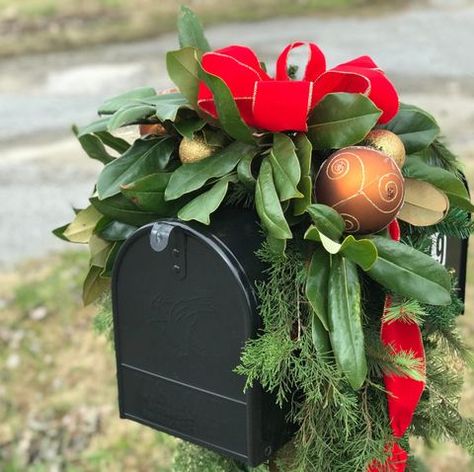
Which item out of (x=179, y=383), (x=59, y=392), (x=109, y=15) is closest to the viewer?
(x=179, y=383)

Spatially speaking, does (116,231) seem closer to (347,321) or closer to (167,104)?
(167,104)

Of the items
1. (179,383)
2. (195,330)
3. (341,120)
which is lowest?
(179,383)

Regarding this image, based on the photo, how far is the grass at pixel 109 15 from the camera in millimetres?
9578

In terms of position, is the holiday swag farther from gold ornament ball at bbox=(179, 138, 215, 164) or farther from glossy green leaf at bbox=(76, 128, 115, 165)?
glossy green leaf at bbox=(76, 128, 115, 165)

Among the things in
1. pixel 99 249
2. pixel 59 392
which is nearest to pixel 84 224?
pixel 99 249

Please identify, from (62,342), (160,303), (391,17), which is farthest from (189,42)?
(391,17)

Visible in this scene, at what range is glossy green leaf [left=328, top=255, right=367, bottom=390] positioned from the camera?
43.4 inches

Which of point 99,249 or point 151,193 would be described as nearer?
point 151,193

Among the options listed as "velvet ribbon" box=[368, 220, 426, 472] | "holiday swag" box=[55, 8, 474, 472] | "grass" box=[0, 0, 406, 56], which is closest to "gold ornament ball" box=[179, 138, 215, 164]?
"holiday swag" box=[55, 8, 474, 472]

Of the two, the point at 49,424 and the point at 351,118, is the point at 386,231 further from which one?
the point at 49,424

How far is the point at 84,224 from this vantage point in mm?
1462

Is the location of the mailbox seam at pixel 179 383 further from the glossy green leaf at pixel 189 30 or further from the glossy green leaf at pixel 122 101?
the glossy green leaf at pixel 189 30

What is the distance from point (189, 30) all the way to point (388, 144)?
411 millimetres

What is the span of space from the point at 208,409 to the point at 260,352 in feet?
0.65
